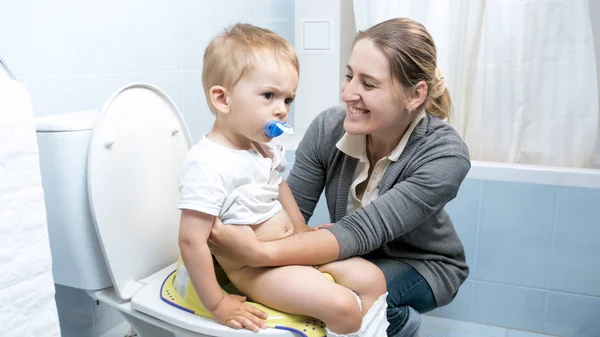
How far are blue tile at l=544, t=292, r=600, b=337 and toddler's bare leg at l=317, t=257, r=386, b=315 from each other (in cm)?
78

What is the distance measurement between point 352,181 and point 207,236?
1.34 feet

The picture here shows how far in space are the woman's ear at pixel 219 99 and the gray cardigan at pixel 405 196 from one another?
29 centimetres

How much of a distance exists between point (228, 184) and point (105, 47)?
50cm

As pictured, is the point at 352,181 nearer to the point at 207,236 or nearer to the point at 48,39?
the point at 207,236

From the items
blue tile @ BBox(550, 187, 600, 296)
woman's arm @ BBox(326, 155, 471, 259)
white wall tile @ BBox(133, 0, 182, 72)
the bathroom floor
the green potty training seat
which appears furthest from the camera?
the bathroom floor

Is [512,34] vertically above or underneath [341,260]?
above

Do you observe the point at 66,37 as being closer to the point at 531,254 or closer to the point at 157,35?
the point at 157,35

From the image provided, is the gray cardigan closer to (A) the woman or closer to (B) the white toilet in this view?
(A) the woman

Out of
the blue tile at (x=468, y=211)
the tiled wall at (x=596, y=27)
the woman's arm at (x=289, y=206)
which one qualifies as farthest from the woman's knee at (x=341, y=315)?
the tiled wall at (x=596, y=27)

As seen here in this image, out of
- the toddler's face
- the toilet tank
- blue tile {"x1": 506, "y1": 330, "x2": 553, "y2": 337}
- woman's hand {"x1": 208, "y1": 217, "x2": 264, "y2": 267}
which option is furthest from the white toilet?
blue tile {"x1": 506, "y1": 330, "x2": 553, "y2": 337}

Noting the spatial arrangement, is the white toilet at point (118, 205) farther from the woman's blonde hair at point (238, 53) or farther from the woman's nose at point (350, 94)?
the woman's nose at point (350, 94)

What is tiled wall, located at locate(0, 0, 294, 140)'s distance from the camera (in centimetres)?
99

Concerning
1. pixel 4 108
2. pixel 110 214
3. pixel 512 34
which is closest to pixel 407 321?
pixel 110 214

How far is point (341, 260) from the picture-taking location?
3.14ft
